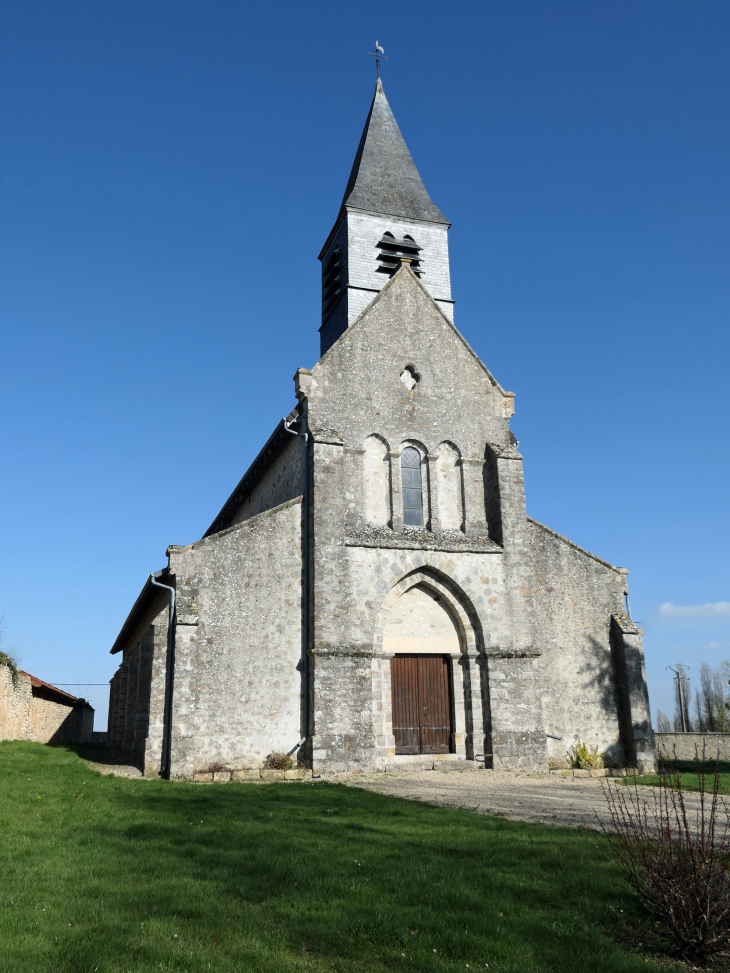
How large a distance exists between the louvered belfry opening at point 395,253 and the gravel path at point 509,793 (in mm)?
17491

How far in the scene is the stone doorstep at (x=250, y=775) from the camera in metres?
15.2

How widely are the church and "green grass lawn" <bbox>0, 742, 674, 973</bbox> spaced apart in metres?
5.96

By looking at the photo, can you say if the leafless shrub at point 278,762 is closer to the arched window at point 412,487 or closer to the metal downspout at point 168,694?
the metal downspout at point 168,694

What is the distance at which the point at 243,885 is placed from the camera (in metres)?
6.31

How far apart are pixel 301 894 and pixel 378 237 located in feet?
80.8

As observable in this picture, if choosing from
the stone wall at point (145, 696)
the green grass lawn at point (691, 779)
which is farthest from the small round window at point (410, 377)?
the green grass lawn at point (691, 779)

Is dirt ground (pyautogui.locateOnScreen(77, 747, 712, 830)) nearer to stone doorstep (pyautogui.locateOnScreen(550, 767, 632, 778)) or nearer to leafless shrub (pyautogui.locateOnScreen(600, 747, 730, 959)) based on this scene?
stone doorstep (pyautogui.locateOnScreen(550, 767, 632, 778))

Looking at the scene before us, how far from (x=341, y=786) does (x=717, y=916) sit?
9.37 meters

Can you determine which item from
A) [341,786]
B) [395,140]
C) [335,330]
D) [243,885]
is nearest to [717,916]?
[243,885]

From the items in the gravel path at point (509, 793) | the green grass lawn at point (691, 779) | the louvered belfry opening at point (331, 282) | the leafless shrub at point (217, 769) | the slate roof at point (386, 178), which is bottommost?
the green grass lawn at point (691, 779)

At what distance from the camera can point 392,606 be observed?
58.7 ft

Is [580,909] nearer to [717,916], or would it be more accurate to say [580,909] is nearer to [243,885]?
[717,916]

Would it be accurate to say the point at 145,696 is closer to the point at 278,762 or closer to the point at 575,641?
the point at 278,762

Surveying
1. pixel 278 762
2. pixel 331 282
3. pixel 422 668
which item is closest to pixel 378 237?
pixel 331 282
